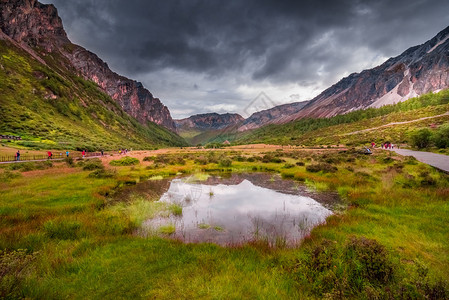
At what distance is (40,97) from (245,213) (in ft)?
469

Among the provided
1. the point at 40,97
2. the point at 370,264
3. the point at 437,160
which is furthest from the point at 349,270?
the point at 40,97

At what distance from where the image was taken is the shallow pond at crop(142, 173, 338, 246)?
1018cm

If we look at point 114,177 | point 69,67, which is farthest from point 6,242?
point 69,67

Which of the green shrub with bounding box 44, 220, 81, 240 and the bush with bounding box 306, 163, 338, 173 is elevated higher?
the green shrub with bounding box 44, 220, 81, 240

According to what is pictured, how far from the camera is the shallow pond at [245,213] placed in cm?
1018

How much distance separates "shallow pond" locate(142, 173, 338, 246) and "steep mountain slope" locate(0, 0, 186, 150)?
63678 mm

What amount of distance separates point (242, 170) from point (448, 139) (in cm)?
4165

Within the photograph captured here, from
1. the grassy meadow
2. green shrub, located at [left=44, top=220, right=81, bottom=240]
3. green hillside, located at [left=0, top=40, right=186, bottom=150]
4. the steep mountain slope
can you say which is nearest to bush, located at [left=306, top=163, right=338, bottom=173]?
the grassy meadow

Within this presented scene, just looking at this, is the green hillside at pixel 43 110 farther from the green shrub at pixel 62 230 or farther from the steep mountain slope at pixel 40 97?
the green shrub at pixel 62 230

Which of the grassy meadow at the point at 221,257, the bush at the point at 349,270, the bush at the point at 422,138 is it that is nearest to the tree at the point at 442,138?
the bush at the point at 422,138

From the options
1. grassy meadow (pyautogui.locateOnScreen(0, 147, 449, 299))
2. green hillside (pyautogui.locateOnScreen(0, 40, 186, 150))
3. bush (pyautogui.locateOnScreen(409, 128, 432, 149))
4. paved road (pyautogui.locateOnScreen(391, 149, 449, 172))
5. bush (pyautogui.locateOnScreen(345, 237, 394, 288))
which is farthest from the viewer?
green hillside (pyautogui.locateOnScreen(0, 40, 186, 150))

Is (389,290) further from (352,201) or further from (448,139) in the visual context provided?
(448,139)

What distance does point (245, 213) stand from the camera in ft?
45.4

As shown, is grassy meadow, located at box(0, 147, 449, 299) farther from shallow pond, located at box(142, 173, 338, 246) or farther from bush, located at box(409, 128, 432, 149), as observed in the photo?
bush, located at box(409, 128, 432, 149)
